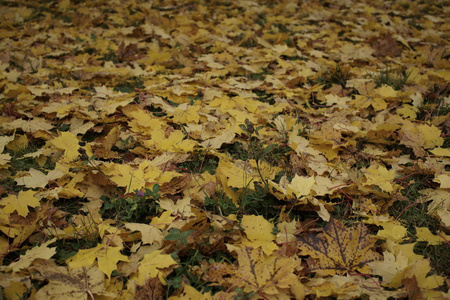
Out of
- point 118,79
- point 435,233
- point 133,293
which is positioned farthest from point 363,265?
point 118,79

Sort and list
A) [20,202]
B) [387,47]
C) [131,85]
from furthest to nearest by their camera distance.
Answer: [387,47]
[131,85]
[20,202]

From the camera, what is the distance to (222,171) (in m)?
1.60

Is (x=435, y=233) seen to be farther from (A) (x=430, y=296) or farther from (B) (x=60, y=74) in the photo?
(B) (x=60, y=74)

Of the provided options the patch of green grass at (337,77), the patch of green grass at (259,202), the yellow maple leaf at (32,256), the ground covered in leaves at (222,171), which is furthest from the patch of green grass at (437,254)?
the patch of green grass at (337,77)

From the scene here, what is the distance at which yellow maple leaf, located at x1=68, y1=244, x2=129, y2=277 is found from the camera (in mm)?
1172

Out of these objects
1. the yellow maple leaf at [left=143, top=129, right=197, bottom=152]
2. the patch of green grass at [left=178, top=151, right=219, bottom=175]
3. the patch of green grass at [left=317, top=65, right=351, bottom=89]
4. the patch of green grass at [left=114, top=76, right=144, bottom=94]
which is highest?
the patch of green grass at [left=317, top=65, right=351, bottom=89]

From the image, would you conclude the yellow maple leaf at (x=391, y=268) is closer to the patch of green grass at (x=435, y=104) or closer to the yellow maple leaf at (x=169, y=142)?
the yellow maple leaf at (x=169, y=142)

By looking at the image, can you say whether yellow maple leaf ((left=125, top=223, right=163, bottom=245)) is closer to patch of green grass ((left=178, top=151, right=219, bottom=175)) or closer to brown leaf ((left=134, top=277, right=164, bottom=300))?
brown leaf ((left=134, top=277, right=164, bottom=300))

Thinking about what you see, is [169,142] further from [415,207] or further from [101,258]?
[415,207]

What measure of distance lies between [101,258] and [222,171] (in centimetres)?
67

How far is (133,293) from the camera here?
1.12 m

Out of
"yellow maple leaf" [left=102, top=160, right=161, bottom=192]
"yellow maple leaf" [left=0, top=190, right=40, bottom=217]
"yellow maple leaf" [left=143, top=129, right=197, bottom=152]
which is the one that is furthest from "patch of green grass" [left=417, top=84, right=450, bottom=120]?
"yellow maple leaf" [left=0, top=190, right=40, bottom=217]

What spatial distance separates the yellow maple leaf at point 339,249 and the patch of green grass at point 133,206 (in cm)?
68

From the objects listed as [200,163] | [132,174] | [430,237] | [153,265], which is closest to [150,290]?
[153,265]
